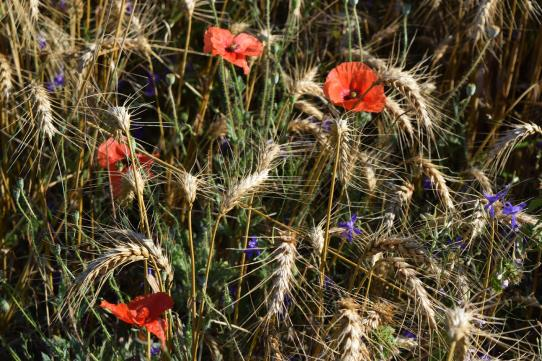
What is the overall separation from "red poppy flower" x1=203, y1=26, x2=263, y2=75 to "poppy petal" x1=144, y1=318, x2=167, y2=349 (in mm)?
842

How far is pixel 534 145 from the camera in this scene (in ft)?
9.93

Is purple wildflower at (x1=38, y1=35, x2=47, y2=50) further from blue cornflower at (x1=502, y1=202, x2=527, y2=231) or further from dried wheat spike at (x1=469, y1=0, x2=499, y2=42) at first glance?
blue cornflower at (x1=502, y1=202, x2=527, y2=231)

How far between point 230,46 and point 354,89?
40cm

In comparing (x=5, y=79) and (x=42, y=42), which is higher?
(x=5, y=79)

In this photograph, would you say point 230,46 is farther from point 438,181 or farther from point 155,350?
point 155,350

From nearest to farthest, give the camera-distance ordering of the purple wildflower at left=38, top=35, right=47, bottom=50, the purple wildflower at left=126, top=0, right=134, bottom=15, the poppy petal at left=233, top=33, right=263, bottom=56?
the poppy petal at left=233, top=33, right=263, bottom=56, the purple wildflower at left=38, top=35, right=47, bottom=50, the purple wildflower at left=126, top=0, right=134, bottom=15

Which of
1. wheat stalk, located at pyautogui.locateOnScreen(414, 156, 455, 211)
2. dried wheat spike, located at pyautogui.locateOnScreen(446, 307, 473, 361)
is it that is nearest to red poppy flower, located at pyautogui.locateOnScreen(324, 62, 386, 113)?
wheat stalk, located at pyautogui.locateOnScreen(414, 156, 455, 211)

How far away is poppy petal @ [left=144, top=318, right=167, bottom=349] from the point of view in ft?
6.02

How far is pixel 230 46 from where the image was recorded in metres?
2.47

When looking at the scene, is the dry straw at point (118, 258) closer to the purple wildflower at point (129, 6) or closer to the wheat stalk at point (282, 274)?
the wheat stalk at point (282, 274)

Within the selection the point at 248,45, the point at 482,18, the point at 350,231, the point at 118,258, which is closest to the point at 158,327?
the point at 118,258

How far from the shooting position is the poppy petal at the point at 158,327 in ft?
6.02

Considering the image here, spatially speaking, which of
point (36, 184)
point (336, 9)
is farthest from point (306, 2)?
point (36, 184)

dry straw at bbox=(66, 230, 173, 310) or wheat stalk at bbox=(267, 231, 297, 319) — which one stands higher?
dry straw at bbox=(66, 230, 173, 310)
